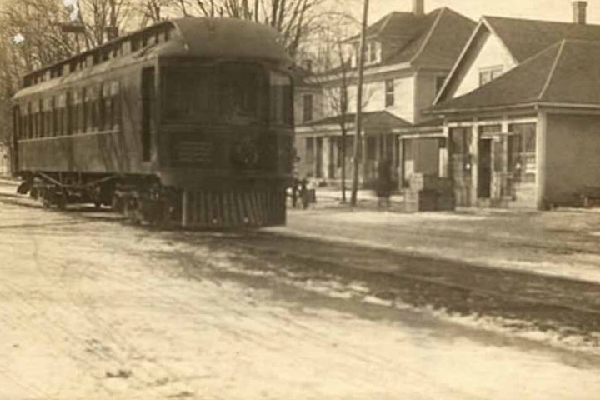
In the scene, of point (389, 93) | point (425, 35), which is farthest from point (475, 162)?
point (425, 35)

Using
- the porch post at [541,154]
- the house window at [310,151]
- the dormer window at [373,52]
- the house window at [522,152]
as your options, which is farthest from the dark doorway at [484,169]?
the house window at [310,151]

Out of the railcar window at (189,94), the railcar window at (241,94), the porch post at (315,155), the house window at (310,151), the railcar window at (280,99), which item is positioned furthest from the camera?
the house window at (310,151)

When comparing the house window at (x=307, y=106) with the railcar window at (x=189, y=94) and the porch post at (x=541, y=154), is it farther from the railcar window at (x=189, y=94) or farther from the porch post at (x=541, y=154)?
the railcar window at (x=189, y=94)

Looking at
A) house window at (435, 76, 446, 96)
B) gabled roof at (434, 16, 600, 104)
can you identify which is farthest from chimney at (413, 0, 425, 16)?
gabled roof at (434, 16, 600, 104)

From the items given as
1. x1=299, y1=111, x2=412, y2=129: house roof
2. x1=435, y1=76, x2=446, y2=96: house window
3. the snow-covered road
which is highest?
x1=435, y1=76, x2=446, y2=96: house window

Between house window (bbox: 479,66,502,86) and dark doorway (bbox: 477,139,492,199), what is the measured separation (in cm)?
395

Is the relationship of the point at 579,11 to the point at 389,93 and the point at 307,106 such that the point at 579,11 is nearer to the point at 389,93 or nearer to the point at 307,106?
the point at 389,93

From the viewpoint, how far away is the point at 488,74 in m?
37.8

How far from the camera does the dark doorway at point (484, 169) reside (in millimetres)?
A: 33781

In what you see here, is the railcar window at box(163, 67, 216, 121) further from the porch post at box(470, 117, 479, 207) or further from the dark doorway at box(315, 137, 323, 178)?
the dark doorway at box(315, 137, 323, 178)

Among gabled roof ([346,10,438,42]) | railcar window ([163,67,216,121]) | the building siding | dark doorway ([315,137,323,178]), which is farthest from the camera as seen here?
dark doorway ([315,137,323,178])

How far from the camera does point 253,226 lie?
63.0 feet

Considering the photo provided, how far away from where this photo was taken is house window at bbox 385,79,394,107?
167 ft

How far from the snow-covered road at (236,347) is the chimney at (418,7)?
4371cm
